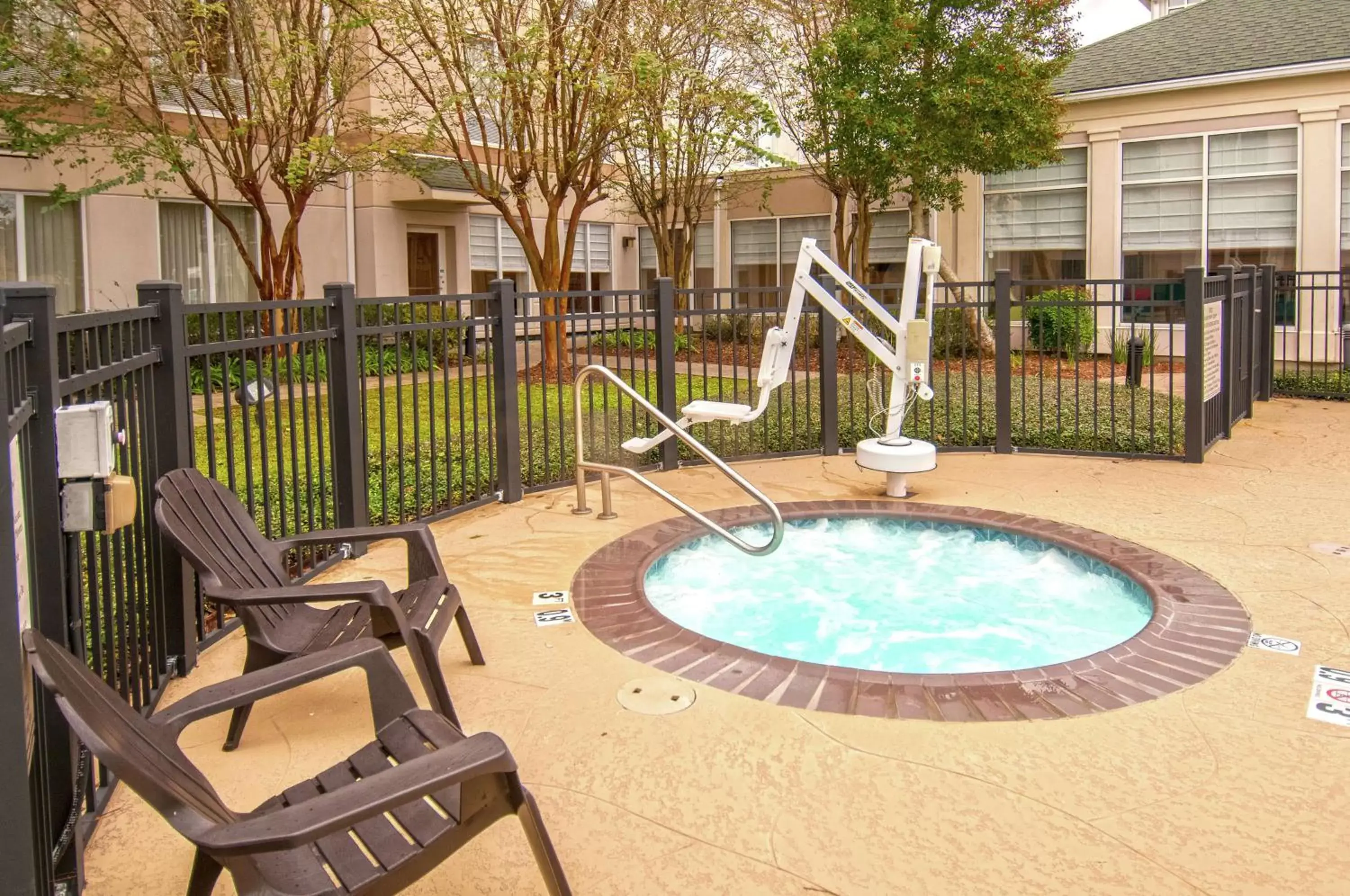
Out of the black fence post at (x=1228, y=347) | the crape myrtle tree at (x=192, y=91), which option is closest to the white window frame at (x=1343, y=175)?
the black fence post at (x=1228, y=347)

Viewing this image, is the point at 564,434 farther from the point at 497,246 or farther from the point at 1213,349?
the point at 497,246

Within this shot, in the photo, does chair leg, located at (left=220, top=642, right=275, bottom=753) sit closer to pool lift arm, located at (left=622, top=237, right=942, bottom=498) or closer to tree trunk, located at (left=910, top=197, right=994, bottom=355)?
pool lift arm, located at (left=622, top=237, right=942, bottom=498)

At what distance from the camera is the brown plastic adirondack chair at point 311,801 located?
2014 mm

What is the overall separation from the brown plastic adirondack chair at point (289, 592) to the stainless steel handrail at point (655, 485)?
5.00 feet

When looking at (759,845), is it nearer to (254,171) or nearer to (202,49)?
(202,49)

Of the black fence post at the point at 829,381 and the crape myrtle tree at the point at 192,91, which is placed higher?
the crape myrtle tree at the point at 192,91

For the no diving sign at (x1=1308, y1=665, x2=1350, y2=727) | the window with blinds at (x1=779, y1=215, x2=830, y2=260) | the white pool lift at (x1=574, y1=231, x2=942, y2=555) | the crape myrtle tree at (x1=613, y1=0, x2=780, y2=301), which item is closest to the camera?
the no diving sign at (x1=1308, y1=665, x2=1350, y2=727)

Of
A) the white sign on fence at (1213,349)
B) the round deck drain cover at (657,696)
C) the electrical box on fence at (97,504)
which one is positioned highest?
the white sign on fence at (1213,349)

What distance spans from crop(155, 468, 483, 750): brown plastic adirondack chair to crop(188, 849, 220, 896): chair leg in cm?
110

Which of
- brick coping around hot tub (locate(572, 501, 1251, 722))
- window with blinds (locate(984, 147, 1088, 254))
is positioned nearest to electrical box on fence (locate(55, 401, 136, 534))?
brick coping around hot tub (locate(572, 501, 1251, 722))

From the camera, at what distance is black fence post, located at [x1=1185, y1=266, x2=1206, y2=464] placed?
8.32 meters

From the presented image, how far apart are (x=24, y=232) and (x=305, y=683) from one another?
14.5m

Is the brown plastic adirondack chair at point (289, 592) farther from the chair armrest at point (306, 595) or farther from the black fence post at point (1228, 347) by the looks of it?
the black fence post at point (1228, 347)

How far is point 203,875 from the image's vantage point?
2.38 metres
